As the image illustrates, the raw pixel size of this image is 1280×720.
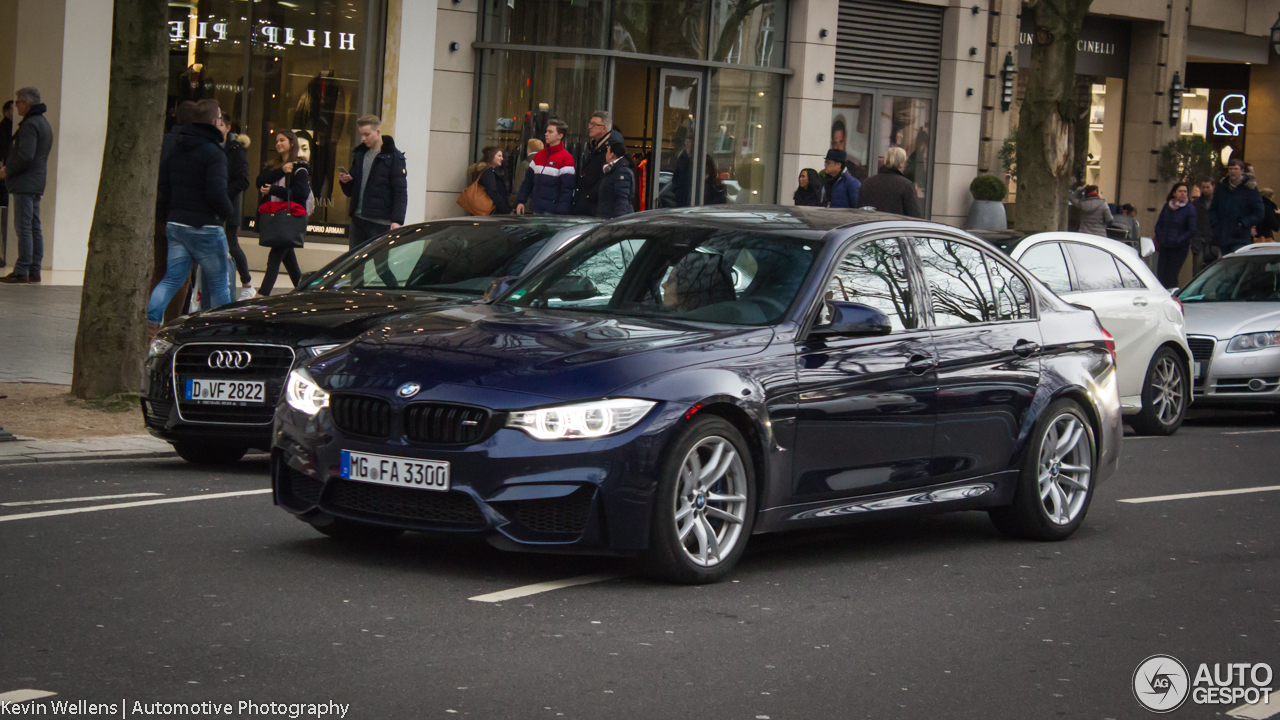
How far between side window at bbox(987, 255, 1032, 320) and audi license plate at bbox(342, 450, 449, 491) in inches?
126

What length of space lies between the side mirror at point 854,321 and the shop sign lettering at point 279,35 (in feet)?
53.1

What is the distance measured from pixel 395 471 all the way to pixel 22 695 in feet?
6.38

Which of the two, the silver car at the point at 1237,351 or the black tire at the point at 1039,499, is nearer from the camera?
the black tire at the point at 1039,499

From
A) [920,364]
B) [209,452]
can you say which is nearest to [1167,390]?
[920,364]

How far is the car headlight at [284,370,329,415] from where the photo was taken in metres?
6.74

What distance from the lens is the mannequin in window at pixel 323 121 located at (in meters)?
22.2

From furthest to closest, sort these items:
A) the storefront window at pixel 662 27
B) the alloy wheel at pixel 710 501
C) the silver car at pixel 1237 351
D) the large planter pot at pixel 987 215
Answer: the large planter pot at pixel 987 215
the storefront window at pixel 662 27
the silver car at pixel 1237 351
the alloy wheel at pixel 710 501

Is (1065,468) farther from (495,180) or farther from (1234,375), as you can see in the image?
(495,180)

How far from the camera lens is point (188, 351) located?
9391 mm

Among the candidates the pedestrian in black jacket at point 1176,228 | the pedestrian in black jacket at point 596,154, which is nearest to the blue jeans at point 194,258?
the pedestrian in black jacket at point 596,154

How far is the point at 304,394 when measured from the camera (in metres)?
6.86

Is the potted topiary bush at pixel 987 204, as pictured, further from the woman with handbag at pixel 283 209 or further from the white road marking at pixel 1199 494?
the white road marking at pixel 1199 494

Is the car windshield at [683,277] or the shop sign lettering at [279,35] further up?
the shop sign lettering at [279,35]

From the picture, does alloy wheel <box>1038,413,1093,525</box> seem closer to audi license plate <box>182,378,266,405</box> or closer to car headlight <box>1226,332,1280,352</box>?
audi license plate <box>182,378,266,405</box>
